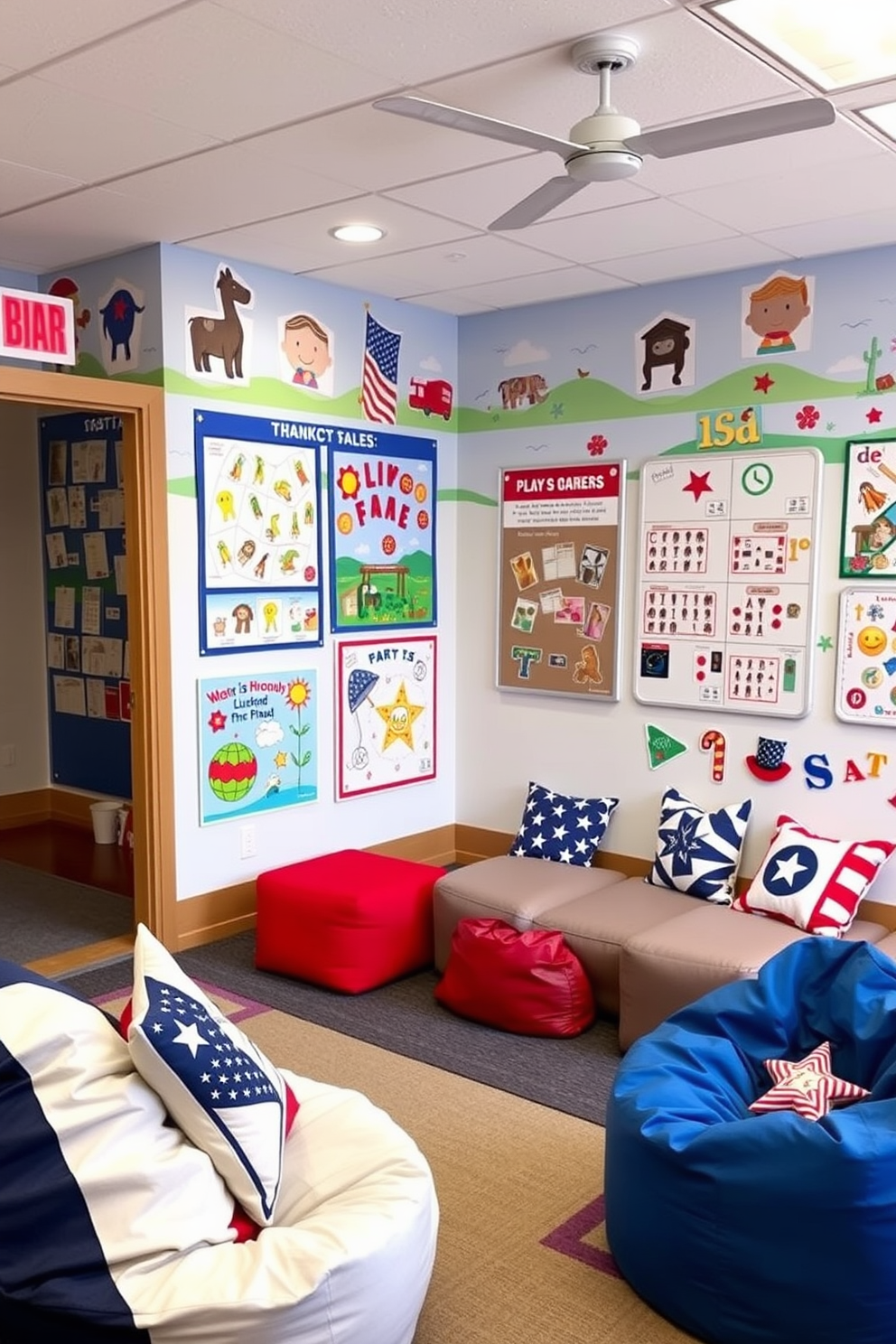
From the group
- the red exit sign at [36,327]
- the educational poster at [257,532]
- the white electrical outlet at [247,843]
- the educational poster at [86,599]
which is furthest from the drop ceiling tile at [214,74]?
the educational poster at [86,599]

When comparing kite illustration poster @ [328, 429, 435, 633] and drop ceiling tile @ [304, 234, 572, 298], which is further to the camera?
kite illustration poster @ [328, 429, 435, 633]

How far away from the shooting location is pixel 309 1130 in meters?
2.38

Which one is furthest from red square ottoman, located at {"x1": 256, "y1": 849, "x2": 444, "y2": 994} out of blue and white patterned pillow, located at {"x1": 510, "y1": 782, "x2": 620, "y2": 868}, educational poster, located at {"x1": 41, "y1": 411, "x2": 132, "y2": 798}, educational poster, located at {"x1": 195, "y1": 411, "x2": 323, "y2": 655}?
educational poster, located at {"x1": 41, "y1": 411, "x2": 132, "y2": 798}

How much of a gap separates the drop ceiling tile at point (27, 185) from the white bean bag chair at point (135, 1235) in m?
2.45

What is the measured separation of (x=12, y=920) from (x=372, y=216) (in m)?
3.08

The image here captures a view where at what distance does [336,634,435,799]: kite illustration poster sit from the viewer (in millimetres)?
5031

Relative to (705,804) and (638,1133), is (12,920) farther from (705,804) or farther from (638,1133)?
(638,1133)

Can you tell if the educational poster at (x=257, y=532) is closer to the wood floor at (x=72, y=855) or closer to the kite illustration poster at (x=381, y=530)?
the kite illustration poster at (x=381, y=530)

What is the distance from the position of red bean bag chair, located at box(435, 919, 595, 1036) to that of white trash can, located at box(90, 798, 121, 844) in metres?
2.57

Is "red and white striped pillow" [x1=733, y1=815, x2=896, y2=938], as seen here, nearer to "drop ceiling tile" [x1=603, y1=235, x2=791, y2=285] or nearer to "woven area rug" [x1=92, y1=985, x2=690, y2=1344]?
"woven area rug" [x1=92, y1=985, x2=690, y2=1344]

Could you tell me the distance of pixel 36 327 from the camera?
12.9 ft

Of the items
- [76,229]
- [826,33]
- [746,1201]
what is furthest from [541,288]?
[746,1201]

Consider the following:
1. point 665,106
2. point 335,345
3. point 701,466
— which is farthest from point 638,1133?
point 335,345

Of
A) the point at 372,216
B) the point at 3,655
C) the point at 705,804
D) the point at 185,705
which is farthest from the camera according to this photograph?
the point at 3,655
